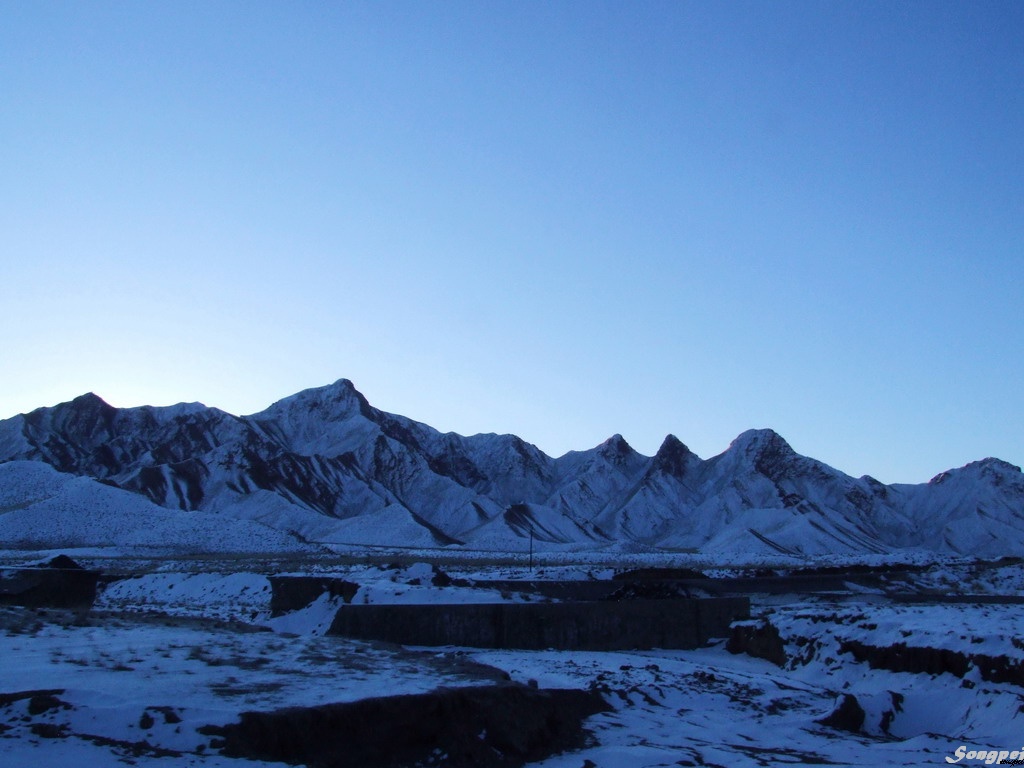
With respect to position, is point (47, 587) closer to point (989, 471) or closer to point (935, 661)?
point (935, 661)

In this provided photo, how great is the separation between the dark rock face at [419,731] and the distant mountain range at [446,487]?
245ft

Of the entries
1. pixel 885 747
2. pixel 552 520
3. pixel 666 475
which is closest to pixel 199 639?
pixel 885 747

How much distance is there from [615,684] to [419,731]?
3.99m

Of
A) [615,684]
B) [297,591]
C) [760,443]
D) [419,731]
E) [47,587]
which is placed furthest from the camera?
[760,443]

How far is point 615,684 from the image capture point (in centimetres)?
1088

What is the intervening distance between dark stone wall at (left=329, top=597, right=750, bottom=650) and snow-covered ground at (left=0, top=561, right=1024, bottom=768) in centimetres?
85

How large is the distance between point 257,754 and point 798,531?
105362mm

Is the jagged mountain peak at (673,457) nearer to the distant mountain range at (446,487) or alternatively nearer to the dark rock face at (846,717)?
the distant mountain range at (446,487)

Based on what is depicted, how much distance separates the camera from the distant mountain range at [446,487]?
336ft

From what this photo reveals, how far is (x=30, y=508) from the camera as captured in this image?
3004 inches

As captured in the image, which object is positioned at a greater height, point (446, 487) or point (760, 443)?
point (760, 443)

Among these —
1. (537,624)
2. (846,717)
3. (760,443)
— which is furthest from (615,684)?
(760,443)

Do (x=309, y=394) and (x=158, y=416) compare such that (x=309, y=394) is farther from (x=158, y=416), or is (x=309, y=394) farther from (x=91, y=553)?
(x=91, y=553)

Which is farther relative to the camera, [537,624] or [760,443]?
[760,443]
